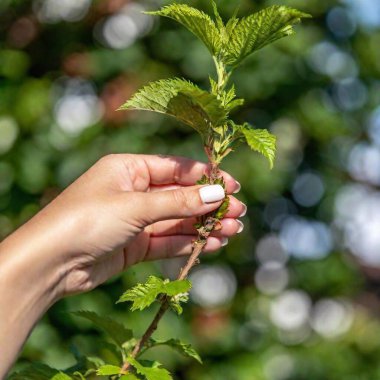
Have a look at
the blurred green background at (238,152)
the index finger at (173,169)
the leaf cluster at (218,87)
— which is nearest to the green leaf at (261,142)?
the leaf cluster at (218,87)

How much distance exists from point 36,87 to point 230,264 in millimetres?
881

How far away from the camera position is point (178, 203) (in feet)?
4.46

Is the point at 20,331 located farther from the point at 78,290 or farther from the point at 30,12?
the point at 30,12

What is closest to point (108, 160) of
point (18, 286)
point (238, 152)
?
point (18, 286)

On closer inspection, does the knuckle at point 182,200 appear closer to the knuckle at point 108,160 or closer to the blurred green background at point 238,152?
the knuckle at point 108,160

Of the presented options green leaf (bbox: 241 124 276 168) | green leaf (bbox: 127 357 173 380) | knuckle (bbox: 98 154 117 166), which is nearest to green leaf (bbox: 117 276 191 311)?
green leaf (bbox: 127 357 173 380)

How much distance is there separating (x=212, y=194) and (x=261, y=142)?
13 centimetres

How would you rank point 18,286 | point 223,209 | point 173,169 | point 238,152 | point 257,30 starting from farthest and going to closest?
point 238,152, point 173,169, point 18,286, point 223,209, point 257,30

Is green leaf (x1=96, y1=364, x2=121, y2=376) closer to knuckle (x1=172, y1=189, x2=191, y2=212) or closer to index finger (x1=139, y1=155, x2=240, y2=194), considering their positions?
knuckle (x1=172, y1=189, x2=191, y2=212)

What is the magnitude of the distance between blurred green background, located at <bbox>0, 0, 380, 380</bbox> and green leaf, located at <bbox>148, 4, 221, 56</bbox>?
4.98 ft

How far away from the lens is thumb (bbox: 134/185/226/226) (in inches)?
51.2

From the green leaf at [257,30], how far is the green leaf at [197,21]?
0.02 metres

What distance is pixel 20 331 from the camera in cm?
146

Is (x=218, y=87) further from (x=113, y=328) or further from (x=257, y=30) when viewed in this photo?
(x=113, y=328)
